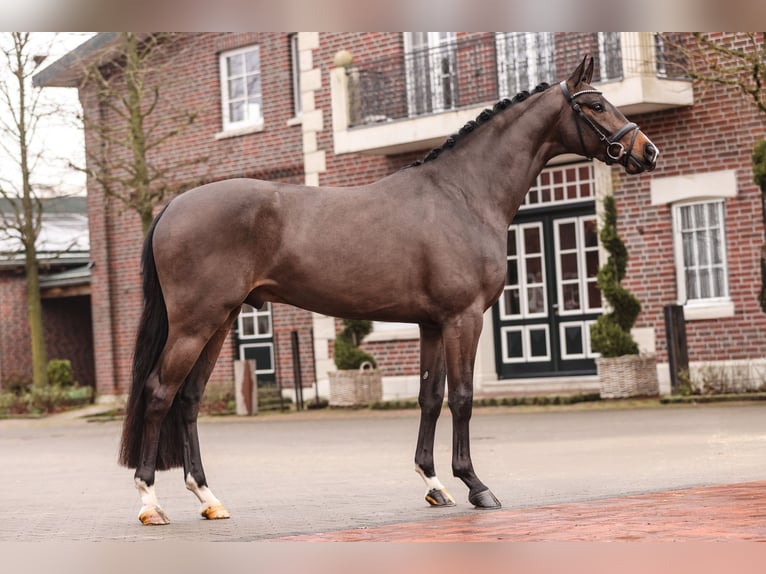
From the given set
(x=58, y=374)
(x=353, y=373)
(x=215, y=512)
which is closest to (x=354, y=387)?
(x=353, y=373)

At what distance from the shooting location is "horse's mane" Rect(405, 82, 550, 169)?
8.04 metres

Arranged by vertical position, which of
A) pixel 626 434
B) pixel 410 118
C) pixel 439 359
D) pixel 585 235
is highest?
pixel 410 118

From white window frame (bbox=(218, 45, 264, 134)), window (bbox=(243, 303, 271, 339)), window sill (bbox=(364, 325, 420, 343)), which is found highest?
white window frame (bbox=(218, 45, 264, 134))

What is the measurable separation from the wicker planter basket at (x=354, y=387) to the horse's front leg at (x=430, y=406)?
13.7 meters

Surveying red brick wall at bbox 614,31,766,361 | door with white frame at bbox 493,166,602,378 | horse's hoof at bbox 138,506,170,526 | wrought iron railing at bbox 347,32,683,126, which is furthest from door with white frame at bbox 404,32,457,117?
horse's hoof at bbox 138,506,170,526

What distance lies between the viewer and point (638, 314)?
19844mm

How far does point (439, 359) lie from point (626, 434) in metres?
6.02

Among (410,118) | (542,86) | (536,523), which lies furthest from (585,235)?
(536,523)

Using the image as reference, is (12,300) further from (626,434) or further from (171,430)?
(171,430)

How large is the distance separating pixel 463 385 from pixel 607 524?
1.59 metres

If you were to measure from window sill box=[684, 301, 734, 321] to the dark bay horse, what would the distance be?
11.8 meters

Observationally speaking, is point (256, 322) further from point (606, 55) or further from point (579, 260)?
point (606, 55)

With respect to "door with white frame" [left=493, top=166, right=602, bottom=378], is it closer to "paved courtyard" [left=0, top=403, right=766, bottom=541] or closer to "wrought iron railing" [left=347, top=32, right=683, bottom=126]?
"wrought iron railing" [left=347, top=32, right=683, bottom=126]

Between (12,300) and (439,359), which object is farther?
(12,300)
